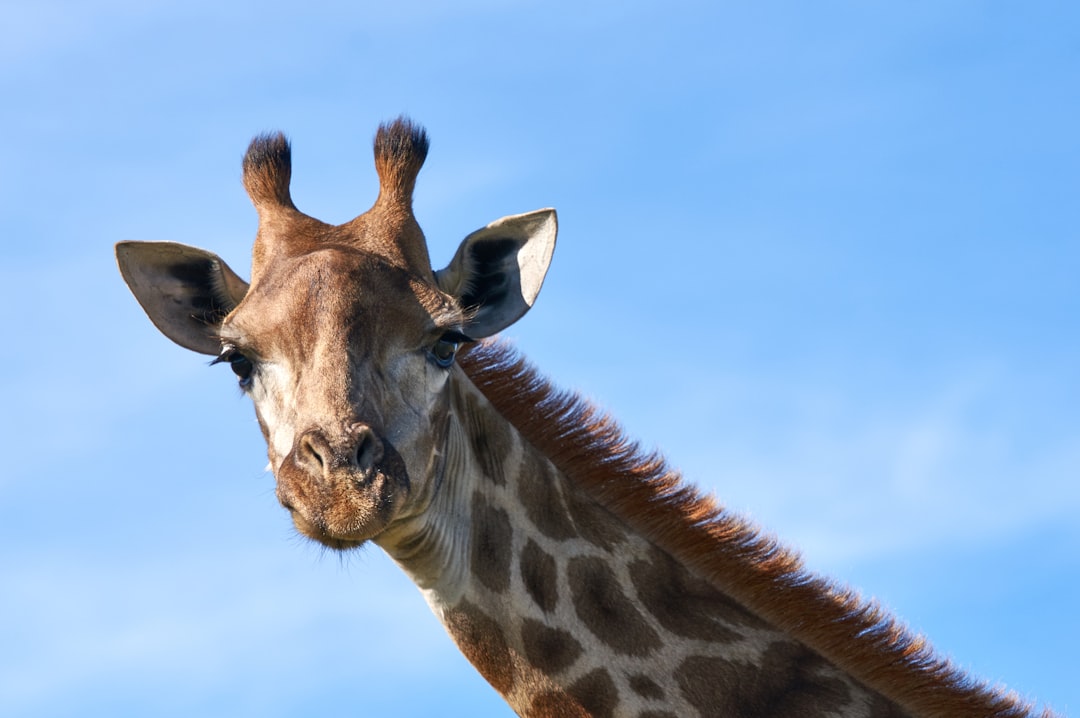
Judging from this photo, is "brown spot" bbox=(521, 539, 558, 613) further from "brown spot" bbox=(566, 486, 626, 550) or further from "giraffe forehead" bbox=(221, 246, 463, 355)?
"giraffe forehead" bbox=(221, 246, 463, 355)

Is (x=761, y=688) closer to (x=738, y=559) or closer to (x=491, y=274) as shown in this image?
(x=738, y=559)

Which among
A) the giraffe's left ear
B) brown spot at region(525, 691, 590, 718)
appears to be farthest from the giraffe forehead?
brown spot at region(525, 691, 590, 718)

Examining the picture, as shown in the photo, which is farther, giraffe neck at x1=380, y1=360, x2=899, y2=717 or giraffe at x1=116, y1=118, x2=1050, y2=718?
giraffe neck at x1=380, y1=360, x2=899, y2=717

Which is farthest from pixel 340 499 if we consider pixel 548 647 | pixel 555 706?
pixel 555 706

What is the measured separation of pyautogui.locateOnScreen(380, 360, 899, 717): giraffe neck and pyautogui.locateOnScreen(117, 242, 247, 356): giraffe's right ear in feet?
6.94

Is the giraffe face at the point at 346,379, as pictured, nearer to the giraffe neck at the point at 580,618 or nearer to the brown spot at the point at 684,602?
the giraffe neck at the point at 580,618

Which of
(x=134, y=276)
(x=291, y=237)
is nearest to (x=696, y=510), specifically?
(x=291, y=237)

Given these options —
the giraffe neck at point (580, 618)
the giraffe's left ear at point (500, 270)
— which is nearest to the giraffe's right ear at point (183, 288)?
the giraffe's left ear at point (500, 270)

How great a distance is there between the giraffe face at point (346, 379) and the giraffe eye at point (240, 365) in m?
0.01

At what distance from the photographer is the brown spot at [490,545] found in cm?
1092

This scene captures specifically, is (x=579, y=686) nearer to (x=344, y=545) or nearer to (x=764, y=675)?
(x=764, y=675)

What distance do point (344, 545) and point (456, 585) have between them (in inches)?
45.4

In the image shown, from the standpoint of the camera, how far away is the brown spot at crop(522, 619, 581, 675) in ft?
35.3

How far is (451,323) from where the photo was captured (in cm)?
1075
